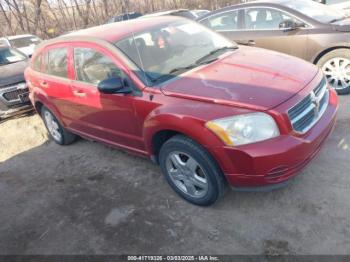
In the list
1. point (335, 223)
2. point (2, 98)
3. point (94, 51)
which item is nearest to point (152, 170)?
point (94, 51)

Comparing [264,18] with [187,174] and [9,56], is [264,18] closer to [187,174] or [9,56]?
[187,174]

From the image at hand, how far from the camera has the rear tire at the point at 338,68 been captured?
16.7 ft

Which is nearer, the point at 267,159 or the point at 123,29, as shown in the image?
the point at 267,159

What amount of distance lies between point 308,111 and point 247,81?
1.97 ft

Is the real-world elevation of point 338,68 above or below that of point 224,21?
below

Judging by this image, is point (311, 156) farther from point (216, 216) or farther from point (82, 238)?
point (82, 238)

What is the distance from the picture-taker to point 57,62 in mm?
4578

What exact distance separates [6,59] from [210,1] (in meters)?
15.3

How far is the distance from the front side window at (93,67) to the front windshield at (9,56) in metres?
4.88

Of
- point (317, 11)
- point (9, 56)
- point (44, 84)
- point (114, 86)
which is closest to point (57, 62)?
point (44, 84)

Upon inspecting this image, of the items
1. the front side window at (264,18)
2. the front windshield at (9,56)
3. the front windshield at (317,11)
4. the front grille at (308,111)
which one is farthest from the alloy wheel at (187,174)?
the front windshield at (9,56)

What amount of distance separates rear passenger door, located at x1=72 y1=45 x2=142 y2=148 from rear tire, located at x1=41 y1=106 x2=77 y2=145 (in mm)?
950

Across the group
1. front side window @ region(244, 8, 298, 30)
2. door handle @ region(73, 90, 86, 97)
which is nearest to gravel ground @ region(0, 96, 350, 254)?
door handle @ region(73, 90, 86, 97)

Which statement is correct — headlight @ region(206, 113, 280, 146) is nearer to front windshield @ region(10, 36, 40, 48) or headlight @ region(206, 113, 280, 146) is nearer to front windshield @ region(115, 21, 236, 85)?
front windshield @ region(115, 21, 236, 85)
